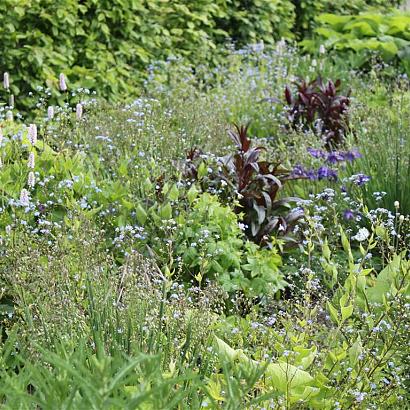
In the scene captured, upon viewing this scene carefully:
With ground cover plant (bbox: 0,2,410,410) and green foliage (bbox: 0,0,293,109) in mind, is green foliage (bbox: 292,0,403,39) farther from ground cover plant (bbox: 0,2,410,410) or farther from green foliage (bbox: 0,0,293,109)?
ground cover plant (bbox: 0,2,410,410)

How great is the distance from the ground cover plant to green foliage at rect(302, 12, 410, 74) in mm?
1613

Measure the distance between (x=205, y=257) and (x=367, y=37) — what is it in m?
6.52

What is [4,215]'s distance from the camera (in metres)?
3.98

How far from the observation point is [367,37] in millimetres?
9898

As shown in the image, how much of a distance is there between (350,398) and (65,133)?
2.73 metres

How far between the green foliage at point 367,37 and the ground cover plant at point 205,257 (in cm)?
161

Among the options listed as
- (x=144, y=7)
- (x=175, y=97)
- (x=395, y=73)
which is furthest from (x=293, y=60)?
(x=175, y=97)

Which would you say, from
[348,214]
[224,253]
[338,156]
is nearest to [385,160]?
[338,156]

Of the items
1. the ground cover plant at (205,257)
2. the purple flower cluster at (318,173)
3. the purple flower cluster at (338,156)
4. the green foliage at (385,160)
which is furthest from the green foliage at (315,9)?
the purple flower cluster at (318,173)

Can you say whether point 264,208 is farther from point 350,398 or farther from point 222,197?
point 350,398

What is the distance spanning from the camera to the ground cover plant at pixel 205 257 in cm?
270

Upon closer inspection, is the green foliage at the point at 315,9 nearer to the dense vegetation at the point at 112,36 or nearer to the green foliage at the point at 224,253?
the dense vegetation at the point at 112,36

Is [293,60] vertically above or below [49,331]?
below

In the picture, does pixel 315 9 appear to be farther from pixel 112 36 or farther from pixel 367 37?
pixel 112 36
